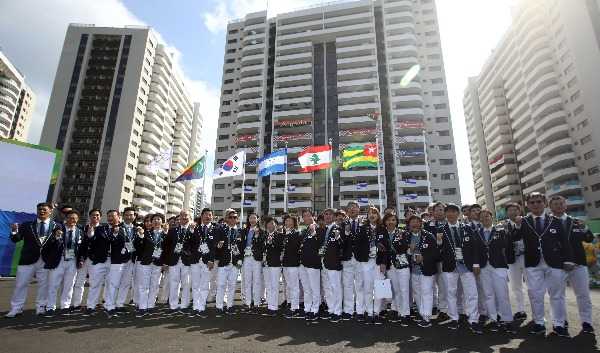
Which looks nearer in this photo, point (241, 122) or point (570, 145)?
point (570, 145)

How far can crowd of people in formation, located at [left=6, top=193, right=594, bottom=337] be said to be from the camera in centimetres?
627

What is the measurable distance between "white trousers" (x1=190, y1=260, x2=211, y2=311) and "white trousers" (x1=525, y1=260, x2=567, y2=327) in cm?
681

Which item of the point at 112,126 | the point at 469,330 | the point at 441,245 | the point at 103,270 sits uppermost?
the point at 112,126

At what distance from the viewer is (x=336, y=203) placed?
55.5 metres

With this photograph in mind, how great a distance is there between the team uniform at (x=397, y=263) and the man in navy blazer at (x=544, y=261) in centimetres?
222

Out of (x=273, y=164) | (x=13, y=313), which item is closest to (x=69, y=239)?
(x=13, y=313)

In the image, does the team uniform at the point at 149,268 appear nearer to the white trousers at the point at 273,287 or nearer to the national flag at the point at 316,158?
the white trousers at the point at 273,287

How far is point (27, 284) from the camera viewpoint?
739cm

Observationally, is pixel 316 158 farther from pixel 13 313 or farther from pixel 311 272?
pixel 13 313

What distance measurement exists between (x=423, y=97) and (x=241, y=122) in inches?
1399

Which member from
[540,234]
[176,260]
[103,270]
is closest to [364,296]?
[540,234]

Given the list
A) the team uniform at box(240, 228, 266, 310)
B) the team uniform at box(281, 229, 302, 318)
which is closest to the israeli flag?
the team uniform at box(240, 228, 266, 310)

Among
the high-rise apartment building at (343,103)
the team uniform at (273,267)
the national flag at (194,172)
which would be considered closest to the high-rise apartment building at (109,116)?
the high-rise apartment building at (343,103)

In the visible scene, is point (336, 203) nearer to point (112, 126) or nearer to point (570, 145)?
point (570, 145)
